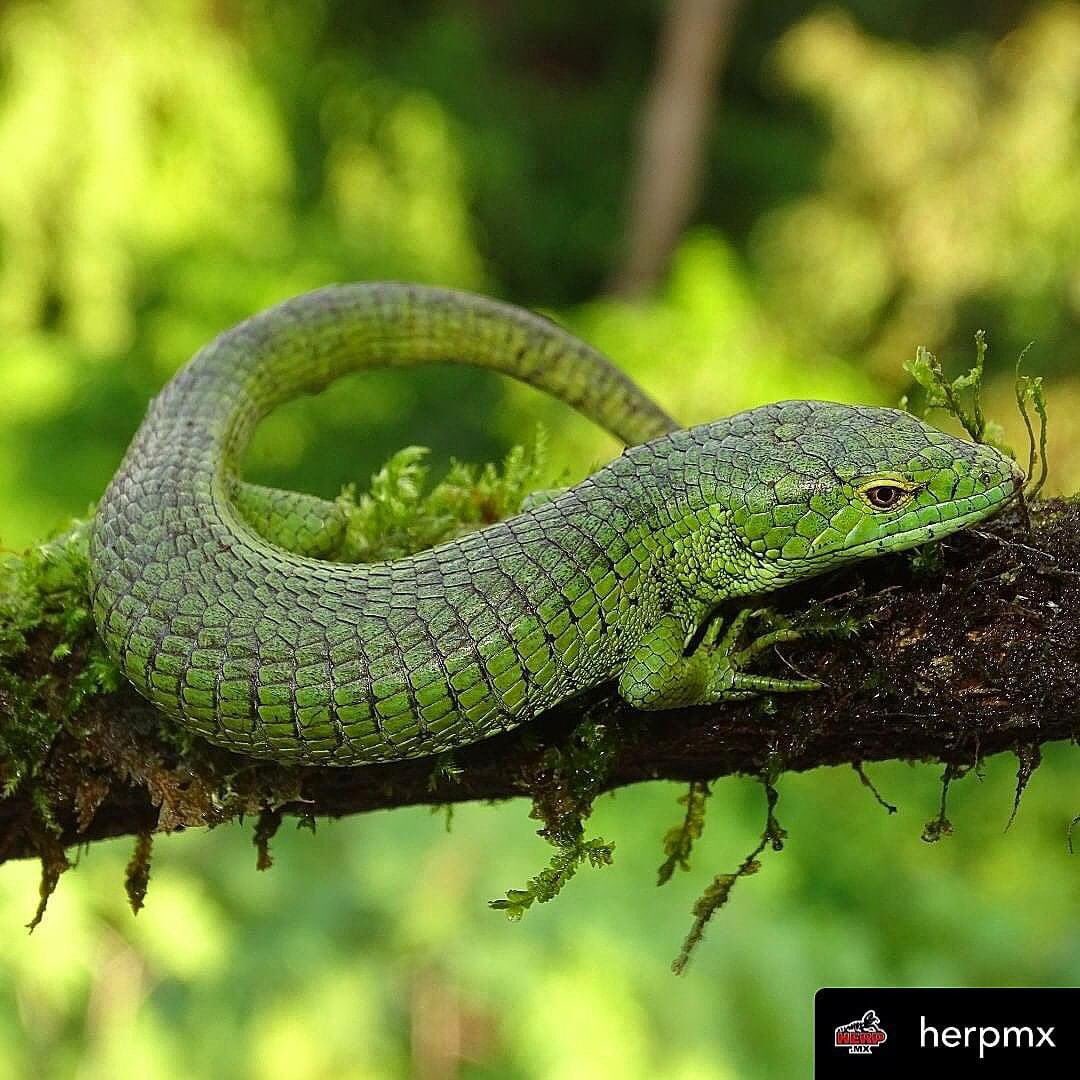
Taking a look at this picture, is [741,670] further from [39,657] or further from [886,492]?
[39,657]

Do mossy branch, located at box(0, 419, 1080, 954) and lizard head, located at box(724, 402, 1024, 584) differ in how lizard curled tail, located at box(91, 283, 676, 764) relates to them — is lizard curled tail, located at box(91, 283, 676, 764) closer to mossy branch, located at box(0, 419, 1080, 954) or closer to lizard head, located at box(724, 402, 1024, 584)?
mossy branch, located at box(0, 419, 1080, 954)

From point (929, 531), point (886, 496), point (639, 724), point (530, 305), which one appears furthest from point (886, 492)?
point (530, 305)

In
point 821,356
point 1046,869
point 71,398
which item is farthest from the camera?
point 821,356

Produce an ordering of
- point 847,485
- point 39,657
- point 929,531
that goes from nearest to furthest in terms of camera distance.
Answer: point 929,531 → point 847,485 → point 39,657

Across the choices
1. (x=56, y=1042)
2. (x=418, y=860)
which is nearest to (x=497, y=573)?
(x=418, y=860)

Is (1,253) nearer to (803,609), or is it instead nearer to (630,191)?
(630,191)
